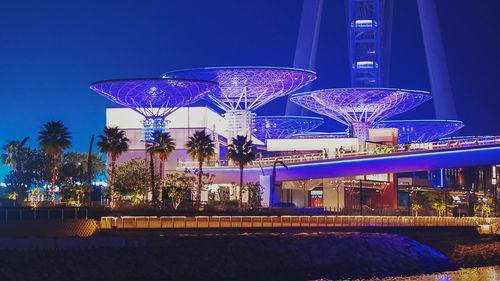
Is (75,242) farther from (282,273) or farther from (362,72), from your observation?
(362,72)

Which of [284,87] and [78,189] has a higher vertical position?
[284,87]

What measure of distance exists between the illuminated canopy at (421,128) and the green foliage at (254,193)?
68.2 m

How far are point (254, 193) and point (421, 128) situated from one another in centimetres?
8009

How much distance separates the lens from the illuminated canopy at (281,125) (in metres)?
158

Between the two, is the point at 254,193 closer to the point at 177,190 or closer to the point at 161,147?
the point at 177,190

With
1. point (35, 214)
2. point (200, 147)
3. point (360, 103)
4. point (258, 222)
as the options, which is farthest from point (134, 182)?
point (360, 103)

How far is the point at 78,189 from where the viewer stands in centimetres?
8919

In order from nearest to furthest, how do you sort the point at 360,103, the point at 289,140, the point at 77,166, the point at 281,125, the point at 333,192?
the point at 333,192
the point at 289,140
the point at 360,103
the point at 77,166
the point at 281,125

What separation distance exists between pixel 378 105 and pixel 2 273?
10701 centimetres

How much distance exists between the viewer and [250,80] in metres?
118

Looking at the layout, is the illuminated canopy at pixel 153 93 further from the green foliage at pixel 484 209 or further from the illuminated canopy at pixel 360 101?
the green foliage at pixel 484 209

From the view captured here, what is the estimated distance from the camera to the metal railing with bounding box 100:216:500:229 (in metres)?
54.4

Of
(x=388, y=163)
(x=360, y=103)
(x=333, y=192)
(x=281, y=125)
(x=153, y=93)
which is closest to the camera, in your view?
(x=388, y=163)

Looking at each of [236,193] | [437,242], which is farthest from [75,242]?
[236,193]
